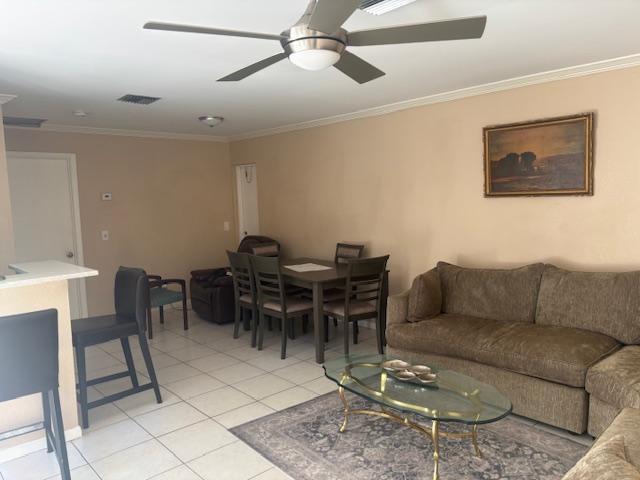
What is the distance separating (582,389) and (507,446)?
56 cm

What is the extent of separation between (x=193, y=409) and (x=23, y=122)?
3599mm

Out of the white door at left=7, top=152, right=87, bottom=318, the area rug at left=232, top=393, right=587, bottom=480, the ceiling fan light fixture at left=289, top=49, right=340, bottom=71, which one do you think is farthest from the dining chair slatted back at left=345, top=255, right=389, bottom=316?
the white door at left=7, top=152, right=87, bottom=318

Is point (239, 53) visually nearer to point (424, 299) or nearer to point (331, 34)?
point (331, 34)

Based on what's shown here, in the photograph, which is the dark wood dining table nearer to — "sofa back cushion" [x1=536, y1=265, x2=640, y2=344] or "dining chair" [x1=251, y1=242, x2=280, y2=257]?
"dining chair" [x1=251, y1=242, x2=280, y2=257]

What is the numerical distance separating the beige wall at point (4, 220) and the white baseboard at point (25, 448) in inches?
58.0

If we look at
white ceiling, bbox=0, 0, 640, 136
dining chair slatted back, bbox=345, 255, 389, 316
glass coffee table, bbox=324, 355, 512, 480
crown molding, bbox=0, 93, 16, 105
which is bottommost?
glass coffee table, bbox=324, 355, 512, 480

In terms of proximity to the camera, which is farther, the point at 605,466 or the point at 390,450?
the point at 390,450

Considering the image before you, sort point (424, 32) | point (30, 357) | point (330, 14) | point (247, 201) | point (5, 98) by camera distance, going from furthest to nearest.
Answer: point (247, 201)
point (5, 98)
point (30, 357)
point (424, 32)
point (330, 14)

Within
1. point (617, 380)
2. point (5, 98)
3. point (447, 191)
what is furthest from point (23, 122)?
point (617, 380)

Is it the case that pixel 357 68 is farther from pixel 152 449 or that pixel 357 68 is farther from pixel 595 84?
pixel 152 449

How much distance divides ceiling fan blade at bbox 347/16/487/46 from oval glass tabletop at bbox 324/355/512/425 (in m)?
1.76

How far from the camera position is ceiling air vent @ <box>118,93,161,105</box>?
3934mm

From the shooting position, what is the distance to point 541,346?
294 cm

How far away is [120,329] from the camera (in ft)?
10.6
